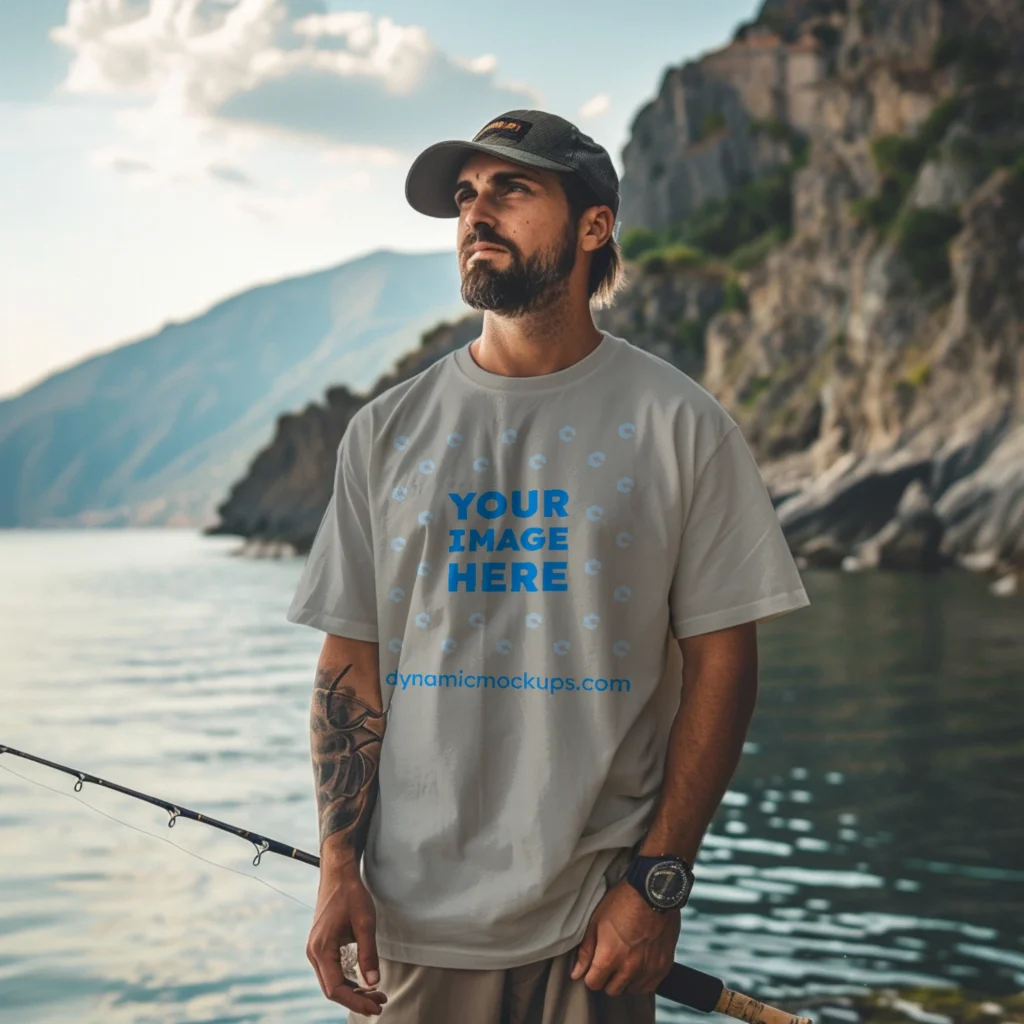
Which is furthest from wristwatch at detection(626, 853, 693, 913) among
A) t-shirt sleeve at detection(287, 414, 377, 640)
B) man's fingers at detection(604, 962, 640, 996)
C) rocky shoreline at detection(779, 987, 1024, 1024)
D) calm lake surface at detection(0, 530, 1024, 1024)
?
rocky shoreline at detection(779, 987, 1024, 1024)

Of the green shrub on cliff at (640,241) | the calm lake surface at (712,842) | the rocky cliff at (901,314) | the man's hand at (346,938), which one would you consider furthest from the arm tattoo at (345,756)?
the green shrub on cliff at (640,241)

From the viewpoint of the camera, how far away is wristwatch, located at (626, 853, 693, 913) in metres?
2.58

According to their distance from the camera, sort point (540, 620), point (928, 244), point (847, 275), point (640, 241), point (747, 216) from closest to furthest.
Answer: point (540, 620), point (928, 244), point (847, 275), point (747, 216), point (640, 241)

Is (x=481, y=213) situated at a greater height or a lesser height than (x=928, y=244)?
lesser

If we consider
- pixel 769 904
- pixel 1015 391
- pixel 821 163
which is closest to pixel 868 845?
pixel 769 904

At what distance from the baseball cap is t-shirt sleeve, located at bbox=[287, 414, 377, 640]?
1.91 feet

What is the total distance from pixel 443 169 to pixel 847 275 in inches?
2772

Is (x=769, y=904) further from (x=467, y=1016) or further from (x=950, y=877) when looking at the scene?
(x=467, y=1016)

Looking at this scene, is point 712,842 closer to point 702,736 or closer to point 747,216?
point 702,736

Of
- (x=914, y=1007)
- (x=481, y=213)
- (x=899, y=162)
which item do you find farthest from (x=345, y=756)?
(x=899, y=162)

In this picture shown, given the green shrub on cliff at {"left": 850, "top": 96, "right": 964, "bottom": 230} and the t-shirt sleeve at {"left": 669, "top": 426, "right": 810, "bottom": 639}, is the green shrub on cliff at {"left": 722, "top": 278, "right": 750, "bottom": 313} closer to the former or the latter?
the green shrub on cliff at {"left": 850, "top": 96, "right": 964, "bottom": 230}

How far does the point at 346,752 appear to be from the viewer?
291 cm

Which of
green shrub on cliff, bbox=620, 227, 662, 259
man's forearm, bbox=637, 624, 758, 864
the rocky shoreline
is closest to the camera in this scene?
man's forearm, bbox=637, 624, 758, 864

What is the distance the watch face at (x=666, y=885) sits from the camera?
8.47ft
